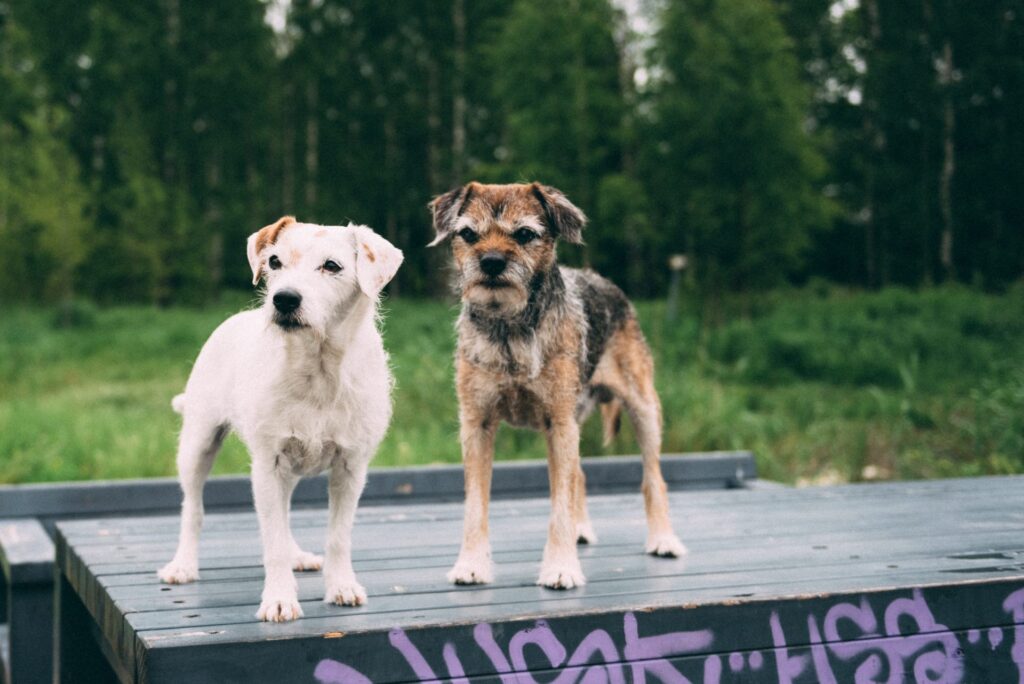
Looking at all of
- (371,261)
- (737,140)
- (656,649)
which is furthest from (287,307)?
(737,140)

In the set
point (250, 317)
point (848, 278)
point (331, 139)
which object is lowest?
point (848, 278)

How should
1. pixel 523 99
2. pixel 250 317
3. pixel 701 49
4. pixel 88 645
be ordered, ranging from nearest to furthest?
pixel 250 317, pixel 88 645, pixel 701 49, pixel 523 99

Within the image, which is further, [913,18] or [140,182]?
[140,182]

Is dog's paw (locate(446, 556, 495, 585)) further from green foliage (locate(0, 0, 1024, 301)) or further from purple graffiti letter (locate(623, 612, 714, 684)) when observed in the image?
green foliage (locate(0, 0, 1024, 301))

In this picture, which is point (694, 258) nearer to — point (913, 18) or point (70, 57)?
point (913, 18)

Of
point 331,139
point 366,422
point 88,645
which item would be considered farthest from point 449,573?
point 331,139

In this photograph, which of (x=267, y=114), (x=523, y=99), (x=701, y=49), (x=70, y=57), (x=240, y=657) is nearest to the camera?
(x=240, y=657)

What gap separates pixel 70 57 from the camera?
23.9 meters

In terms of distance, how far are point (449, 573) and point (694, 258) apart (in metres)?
15.8

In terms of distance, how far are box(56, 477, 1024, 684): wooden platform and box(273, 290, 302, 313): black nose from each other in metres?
0.82

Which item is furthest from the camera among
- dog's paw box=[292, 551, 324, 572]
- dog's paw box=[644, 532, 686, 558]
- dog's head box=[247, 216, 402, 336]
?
dog's paw box=[644, 532, 686, 558]

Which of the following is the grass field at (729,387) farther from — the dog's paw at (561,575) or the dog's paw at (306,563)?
the dog's paw at (561,575)

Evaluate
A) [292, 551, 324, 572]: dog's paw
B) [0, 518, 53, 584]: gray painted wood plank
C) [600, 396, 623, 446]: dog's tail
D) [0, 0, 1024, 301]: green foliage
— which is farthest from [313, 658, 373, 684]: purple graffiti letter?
[0, 0, 1024, 301]: green foliage

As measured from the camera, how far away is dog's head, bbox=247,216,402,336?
2740 millimetres
